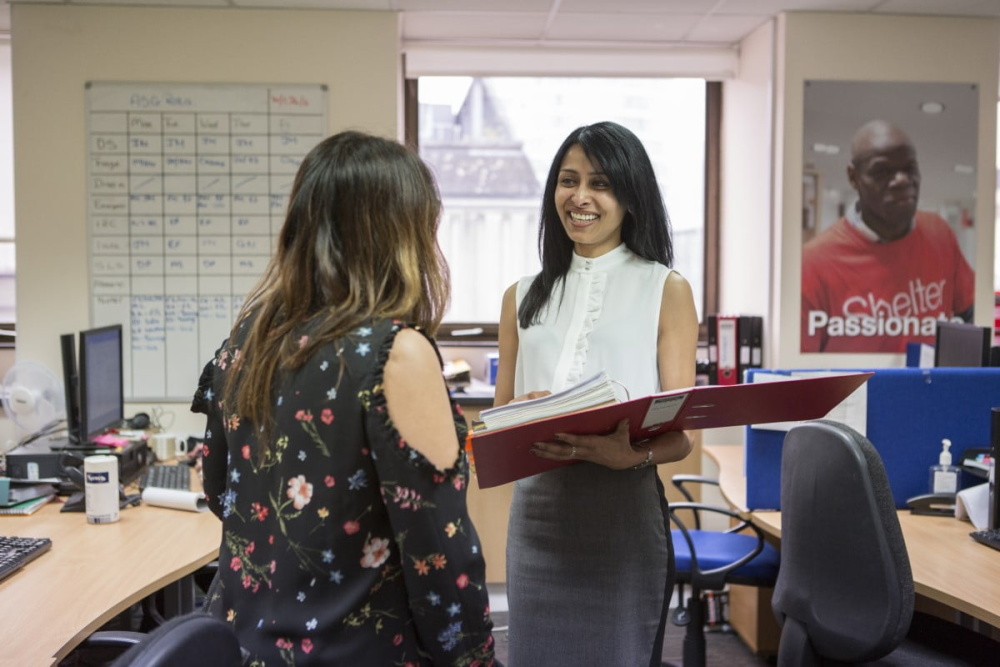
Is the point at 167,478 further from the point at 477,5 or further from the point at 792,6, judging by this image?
the point at 792,6

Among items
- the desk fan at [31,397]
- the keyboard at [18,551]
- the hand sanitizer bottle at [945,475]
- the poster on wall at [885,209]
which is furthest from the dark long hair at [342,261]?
the poster on wall at [885,209]

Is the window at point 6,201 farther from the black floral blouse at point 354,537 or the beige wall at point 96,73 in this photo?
the black floral blouse at point 354,537

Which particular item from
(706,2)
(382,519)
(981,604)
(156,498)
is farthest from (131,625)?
(706,2)

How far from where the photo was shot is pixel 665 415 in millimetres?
1527

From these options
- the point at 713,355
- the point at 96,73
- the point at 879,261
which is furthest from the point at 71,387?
the point at 879,261

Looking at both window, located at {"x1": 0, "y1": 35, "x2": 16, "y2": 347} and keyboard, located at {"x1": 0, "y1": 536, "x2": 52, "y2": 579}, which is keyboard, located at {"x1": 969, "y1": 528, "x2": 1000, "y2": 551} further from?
window, located at {"x1": 0, "y1": 35, "x2": 16, "y2": 347}

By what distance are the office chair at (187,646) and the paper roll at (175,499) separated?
4.90 feet

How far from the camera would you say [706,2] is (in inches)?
146

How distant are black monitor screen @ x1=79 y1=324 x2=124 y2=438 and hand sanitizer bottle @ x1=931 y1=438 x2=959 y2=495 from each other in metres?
2.47

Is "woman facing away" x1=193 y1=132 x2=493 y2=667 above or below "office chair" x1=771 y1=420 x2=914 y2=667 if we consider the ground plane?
above

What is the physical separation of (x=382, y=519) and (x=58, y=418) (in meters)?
2.77

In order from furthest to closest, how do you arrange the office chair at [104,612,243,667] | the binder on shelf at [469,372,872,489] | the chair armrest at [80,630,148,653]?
the chair armrest at [80,630,148,653] → the binder on shelf at [469,372,872,489] → the office chair at [104,612,243,667]

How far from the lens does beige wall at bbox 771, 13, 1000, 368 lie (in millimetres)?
3867

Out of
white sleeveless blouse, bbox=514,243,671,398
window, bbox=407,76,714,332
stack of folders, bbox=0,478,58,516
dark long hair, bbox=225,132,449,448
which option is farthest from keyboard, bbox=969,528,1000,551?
window, bbox=407,76,714,332
